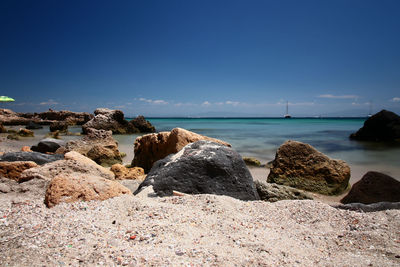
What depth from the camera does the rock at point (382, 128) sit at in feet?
50.4

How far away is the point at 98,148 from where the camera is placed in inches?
307

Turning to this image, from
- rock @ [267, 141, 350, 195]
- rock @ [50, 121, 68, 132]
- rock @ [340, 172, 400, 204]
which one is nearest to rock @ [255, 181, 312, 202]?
rock @ [340, 172, 400, 204]

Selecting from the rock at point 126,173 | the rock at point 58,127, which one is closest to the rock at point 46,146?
the rock at point 126,173

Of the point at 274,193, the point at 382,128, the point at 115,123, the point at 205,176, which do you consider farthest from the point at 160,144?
the point at 382,128

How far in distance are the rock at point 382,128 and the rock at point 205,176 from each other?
16.7 metres

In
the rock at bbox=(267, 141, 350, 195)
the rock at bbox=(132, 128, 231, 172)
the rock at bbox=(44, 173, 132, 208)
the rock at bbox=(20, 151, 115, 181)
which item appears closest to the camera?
the rock at bbox=(44, 173, 132, 208)

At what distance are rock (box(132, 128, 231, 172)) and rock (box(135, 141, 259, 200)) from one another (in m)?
1.81

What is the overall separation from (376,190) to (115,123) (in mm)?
20854

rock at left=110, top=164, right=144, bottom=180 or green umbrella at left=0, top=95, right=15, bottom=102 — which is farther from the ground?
green umbrella at left=0, top=95, right=15, bottom=102

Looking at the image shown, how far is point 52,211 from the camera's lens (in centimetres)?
231

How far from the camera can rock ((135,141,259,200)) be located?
3262mm

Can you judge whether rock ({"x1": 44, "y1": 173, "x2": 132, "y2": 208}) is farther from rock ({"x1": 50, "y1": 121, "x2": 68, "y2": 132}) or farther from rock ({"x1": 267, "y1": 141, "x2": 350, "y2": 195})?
rock ({"x1": 50, "y1": 121, "x2": 68, "y2": 132})

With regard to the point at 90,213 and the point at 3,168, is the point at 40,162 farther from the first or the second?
the point at 90,213

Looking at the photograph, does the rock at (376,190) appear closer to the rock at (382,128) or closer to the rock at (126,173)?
the rock at (126,173)
